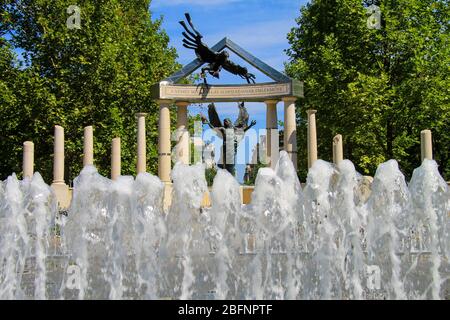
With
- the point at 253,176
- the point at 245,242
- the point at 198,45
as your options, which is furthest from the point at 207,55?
the point at 245,242

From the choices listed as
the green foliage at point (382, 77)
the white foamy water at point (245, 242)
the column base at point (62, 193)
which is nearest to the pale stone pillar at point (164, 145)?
the column base at point (62, 193)

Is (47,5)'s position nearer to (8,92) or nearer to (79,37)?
(79,37)

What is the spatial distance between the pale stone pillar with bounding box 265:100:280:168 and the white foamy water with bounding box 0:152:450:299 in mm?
20277

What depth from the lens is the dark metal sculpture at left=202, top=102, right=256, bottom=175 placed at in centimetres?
3441

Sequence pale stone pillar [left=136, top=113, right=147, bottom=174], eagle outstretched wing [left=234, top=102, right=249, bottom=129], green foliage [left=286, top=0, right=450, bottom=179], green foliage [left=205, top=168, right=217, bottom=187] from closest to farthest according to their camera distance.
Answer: pale stone pillar [left=136, top=113, right=147, bottom=174]
green foliage [left=286, top=0, right=450, bottom=179]
eagle outstretched wing [left=234, top=102, right=249, bottom=129]
green foliage [left=205, top=168, right=217, bottom=187]

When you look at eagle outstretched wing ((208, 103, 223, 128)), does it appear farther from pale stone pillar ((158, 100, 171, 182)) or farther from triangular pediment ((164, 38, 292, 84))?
pale stone pillar ((158, 100, 171, 182))

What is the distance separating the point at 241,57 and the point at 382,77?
6.99 metres

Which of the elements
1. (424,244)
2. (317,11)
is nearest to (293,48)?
(317,11)

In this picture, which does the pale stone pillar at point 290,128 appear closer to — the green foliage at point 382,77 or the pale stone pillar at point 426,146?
the green foliage at point 382,77

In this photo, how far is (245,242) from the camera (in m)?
12.0

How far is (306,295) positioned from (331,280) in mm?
470

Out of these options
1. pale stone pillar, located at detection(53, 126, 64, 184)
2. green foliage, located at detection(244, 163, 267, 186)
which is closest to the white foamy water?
pale stone pillar, located at detection(53, 126, 64, 184)

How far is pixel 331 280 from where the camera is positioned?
1095 cm

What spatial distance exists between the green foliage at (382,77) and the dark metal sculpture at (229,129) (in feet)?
14.1
